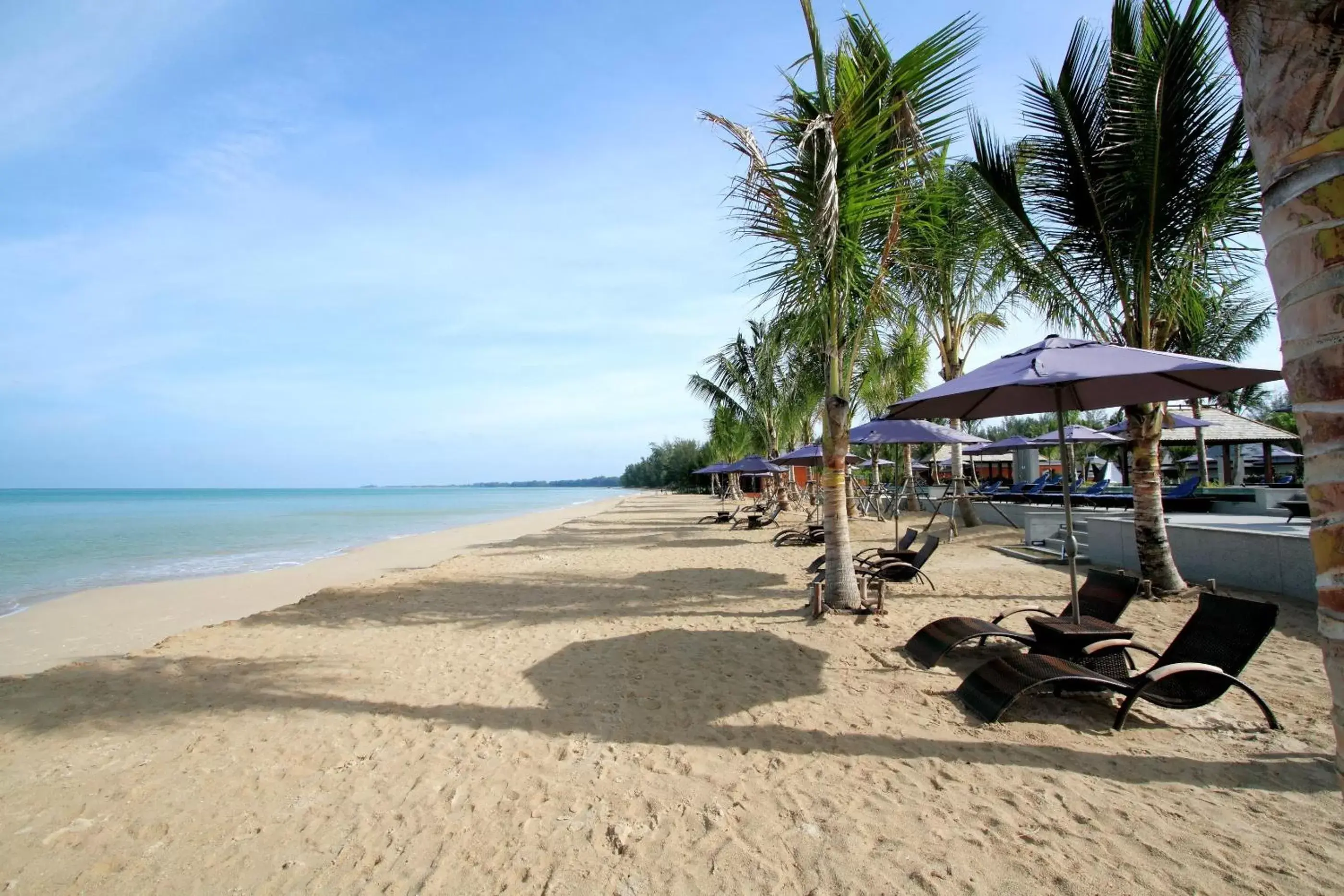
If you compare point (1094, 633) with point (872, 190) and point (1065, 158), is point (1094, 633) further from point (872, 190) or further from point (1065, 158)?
point (1065, 158)

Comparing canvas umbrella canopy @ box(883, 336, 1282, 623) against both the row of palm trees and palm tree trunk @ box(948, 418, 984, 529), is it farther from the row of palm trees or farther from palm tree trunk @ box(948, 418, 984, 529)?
palm tree trunk @ box(948, 418, 984, 529)

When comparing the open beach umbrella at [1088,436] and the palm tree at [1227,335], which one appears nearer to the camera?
the open beach umbrella at [1088,436]

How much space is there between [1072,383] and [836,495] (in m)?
2.25

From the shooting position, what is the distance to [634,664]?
532cm

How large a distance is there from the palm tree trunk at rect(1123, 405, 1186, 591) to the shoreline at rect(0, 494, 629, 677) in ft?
35.1

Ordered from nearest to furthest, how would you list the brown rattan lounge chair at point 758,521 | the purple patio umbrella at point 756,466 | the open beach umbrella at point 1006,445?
the open beach umbrella at point 1006,445, the brown rattan lounge chair at point 758,521, the purple patio umbrella at point 756,466

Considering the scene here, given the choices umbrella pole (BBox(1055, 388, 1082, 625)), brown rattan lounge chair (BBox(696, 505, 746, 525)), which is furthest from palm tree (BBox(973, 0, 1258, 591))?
brown rattan lounge chair (BBox(696, 505, 746, 525))

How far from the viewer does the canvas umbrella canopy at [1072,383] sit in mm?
4094

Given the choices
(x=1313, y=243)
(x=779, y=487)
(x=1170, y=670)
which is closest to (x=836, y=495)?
(x=1170, y=670)

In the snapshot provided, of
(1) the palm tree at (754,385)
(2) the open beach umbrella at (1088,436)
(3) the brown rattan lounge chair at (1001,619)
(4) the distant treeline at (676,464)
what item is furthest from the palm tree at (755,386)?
(4) the distant treeline at (676,464)

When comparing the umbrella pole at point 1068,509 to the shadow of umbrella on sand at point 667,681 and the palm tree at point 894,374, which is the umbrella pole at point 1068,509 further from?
the palm tree at point 894,374

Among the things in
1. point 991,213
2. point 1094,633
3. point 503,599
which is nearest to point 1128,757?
point 1094,633

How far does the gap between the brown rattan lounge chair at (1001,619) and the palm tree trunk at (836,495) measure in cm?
163

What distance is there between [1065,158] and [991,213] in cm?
84
